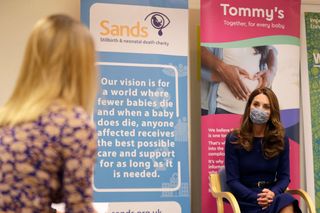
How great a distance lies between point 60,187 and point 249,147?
265 centimetres

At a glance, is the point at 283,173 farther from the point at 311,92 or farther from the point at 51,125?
the point at 51,125

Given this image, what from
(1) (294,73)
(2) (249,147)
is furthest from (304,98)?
(2) (249,147)

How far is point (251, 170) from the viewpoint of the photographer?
383 centimetres

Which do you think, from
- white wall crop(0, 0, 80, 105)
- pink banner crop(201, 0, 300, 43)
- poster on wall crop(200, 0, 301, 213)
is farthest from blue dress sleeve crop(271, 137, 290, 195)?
white wall crop(0, 0, 80, 105)

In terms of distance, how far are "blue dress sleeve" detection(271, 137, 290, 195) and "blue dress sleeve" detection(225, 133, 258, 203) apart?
0.68 feet

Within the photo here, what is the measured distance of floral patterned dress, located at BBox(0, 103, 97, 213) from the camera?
1.33 metres

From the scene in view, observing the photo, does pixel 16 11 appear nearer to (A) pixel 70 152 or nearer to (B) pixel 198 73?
(B) pixel 198 73

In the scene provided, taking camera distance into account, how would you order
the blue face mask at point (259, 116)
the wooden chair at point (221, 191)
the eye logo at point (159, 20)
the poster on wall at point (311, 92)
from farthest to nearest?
the poster on wall at point (311, 92), the eye logo at point (159, 20), the blue face mask at point (259, 116), the wooden chair at point (221, 191)

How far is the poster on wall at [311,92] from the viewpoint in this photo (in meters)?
4.74

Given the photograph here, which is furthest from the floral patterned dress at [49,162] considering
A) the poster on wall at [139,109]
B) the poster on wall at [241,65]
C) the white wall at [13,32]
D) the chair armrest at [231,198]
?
the white wall at [13,32]

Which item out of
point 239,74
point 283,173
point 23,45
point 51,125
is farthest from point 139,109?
point 51,125

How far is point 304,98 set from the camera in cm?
482

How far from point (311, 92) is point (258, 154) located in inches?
52.5

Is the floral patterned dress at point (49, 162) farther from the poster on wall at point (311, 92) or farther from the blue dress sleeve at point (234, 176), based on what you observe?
the poster on wall at point (311, 92)
